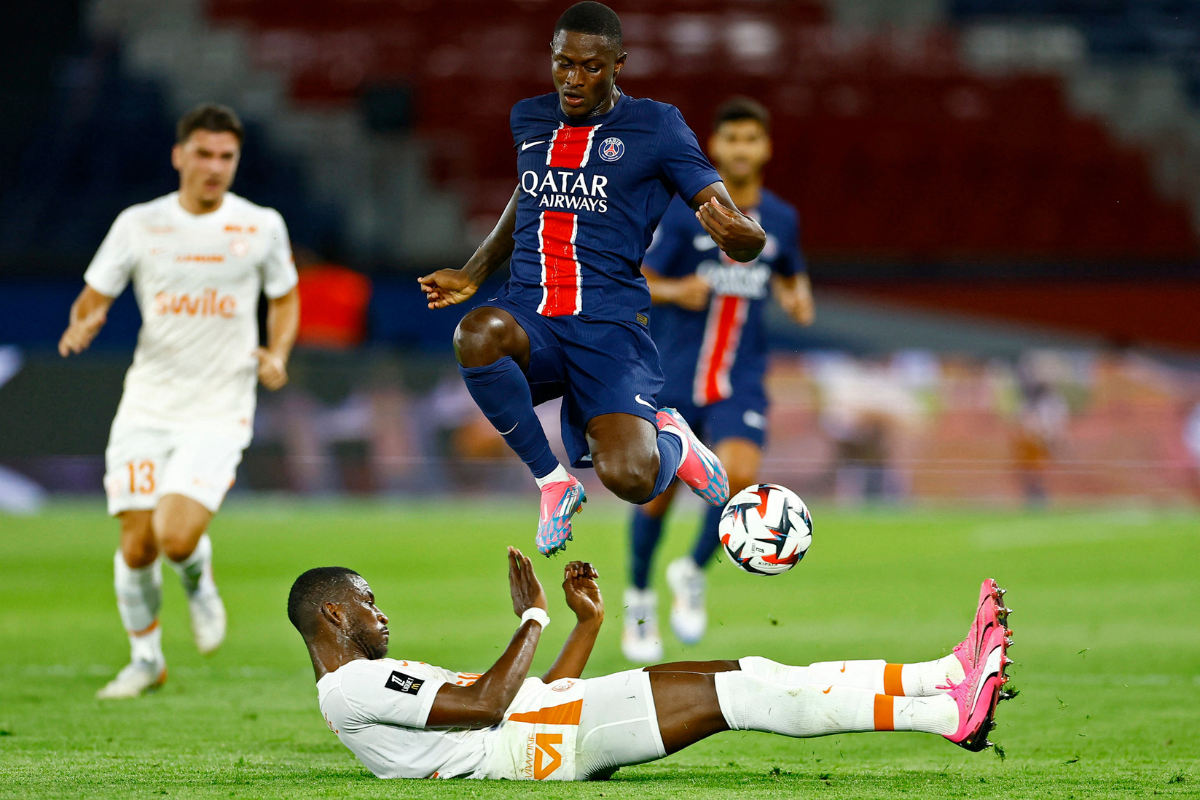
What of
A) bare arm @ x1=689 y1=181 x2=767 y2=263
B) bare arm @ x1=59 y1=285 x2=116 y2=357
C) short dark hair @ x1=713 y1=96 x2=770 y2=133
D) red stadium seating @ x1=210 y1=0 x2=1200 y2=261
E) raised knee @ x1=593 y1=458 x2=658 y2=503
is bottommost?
raised knee @ x1=593 y1=458 x2=658 y2=503

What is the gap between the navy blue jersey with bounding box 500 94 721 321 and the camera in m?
5.28

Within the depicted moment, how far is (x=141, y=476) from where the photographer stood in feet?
23.2

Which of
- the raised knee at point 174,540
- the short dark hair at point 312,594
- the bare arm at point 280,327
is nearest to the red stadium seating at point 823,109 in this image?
the bare arm at point 280,327

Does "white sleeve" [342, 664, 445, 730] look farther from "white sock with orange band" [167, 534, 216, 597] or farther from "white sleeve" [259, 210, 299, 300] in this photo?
"white sleeve" [259, 210, 299, 300]

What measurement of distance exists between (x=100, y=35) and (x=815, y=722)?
18.5 meters

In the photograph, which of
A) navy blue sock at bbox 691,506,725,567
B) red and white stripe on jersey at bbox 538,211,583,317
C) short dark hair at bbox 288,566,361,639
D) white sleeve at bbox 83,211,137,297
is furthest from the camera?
navy blue sock at bbox 691,506,725,567

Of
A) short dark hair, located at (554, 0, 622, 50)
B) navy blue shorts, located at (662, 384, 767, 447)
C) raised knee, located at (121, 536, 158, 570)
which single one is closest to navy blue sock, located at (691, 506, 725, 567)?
navy blue shorts, located at (662, 384, 767, 447)

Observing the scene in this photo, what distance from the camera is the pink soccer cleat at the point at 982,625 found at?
4.76 m

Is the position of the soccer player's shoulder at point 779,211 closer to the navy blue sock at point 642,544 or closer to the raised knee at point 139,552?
the navy blue sock at point 642,544

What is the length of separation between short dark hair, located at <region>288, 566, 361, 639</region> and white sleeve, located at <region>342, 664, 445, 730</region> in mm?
318

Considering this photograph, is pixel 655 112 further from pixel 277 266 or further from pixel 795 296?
pixel 795 296

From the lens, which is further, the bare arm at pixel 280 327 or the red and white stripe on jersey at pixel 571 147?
the bare arm at pixel 280 327

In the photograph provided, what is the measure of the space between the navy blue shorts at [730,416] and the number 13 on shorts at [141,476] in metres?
2.70

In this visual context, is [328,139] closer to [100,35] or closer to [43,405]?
[100,35]
